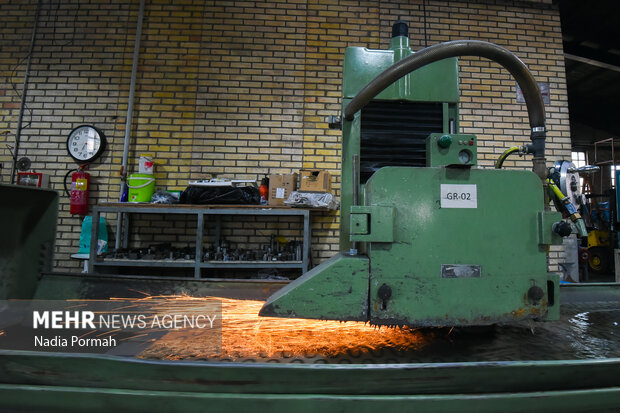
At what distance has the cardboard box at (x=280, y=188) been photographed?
3.21 metres

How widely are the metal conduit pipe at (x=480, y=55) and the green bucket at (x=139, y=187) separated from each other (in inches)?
115

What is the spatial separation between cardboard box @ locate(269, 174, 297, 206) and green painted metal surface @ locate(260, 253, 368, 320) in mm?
2178

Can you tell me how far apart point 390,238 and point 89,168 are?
4151 millimetres

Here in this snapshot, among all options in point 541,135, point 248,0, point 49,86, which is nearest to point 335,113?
point 248,0

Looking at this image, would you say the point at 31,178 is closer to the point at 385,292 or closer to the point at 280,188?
the point at 280,188

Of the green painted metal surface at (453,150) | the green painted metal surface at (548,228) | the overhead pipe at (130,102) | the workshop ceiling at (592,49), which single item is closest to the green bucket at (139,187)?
the overhead pipe at (130,102)

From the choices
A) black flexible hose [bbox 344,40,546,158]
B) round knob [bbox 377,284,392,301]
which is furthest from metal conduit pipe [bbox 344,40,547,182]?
round knob [bbox 377,284,392,301]

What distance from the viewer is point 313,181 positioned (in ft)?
10.5

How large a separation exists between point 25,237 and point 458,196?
87.1 inches

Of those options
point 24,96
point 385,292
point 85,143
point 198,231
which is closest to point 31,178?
point 85,143

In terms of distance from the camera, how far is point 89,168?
12.2 ft

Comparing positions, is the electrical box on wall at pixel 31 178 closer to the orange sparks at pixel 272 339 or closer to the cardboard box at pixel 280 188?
the cardboard box at pixel 280 188

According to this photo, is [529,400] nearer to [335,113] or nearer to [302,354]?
[302,354]

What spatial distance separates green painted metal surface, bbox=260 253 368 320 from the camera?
105 centimetres
